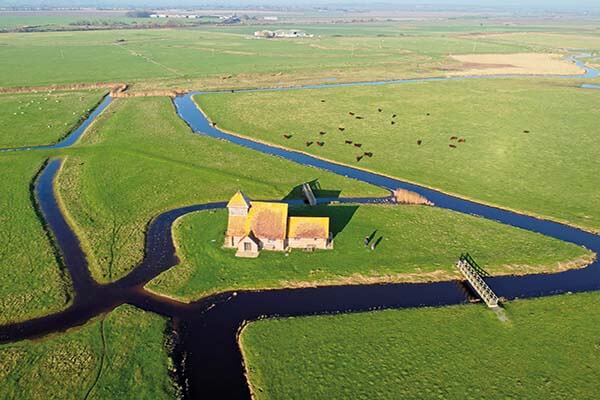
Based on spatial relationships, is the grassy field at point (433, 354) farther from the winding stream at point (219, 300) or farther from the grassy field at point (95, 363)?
the grassy field at point (95, 363)

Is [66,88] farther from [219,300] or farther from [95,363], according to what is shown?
[95,363]

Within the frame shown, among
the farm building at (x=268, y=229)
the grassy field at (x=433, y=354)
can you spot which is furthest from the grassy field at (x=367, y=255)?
the grassy field at (x=433, y=354)

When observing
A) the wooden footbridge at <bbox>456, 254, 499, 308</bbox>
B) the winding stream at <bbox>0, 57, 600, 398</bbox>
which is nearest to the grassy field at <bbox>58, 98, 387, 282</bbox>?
the winding stream at <bbox>0, 57, 600, 398</bbox>

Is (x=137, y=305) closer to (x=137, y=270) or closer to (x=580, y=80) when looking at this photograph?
(x=137, y=270)

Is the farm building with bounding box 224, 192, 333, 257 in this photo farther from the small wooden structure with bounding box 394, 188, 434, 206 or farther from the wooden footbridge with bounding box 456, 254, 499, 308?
the small wooden structure with bounding box 394, 188, 434, 206

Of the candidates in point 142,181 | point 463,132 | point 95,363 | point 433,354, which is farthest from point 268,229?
point 463,132

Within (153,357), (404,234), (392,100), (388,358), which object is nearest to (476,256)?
(404,234)

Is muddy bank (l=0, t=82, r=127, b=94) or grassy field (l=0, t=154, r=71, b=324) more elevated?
muddy bank (l=0, t=82, r=127, b=94)
